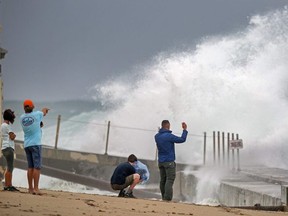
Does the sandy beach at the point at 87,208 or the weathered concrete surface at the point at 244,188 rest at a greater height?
the weathered concrete surface at the point at 244,188

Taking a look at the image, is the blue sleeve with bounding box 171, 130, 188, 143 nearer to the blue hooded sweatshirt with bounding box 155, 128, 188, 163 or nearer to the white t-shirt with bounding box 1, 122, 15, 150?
the blue hooded sweatshirt with bounding box 155, 128, 188, 163

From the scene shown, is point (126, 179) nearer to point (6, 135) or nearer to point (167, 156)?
point (167, 156)

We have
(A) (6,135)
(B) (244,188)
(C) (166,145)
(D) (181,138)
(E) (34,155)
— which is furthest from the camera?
(B) (244,188)

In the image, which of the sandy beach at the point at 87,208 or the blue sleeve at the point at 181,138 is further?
the blue sleeve at the point at 181,138

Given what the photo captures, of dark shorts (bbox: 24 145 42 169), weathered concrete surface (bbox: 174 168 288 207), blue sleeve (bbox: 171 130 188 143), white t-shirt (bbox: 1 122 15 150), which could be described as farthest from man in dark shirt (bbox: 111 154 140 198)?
weathered concrete surface (bbox: 174 168 288 207)

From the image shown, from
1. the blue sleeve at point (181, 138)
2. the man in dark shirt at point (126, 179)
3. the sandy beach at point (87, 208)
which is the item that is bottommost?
the sandy beach at point (87, 208)

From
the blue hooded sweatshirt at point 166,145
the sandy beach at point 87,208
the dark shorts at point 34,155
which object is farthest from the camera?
the blue hooded sweatshirt at point 166,145

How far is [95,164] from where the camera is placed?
64.4 ft

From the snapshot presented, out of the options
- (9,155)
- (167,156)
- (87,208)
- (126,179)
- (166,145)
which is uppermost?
(166,145)

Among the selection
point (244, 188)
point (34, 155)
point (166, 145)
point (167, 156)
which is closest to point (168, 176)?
point (167, 156)

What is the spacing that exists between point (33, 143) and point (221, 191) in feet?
23.3

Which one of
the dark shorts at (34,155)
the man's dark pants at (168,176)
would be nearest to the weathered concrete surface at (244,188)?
the man's dark pants at (168,176)

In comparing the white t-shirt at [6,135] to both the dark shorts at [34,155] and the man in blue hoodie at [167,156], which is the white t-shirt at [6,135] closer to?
the dark shorts at [34,155]

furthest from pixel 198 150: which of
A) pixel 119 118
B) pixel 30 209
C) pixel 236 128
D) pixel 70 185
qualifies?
pixel 30 209
